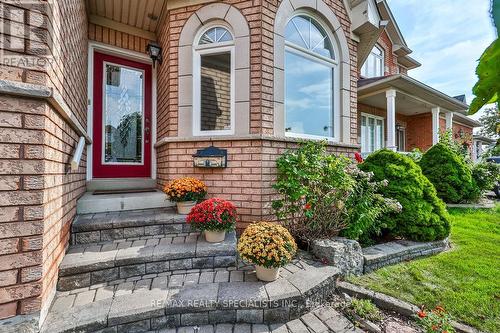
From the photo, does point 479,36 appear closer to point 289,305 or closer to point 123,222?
point 289,305

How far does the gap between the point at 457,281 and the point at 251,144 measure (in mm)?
2857

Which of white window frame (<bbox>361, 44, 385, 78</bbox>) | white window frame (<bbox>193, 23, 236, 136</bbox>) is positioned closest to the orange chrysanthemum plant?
white window frame (<bbox>193, 23, 236, 136</bbox>)

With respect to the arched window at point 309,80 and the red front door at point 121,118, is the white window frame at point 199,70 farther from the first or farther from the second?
the red front door at point 121,118

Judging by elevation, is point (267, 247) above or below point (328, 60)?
below

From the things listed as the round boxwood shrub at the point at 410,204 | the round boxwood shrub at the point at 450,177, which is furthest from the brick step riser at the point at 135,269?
the round boxwood shrub at the point at 450,177

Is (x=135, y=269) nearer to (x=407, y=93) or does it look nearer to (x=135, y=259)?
(x=135, y=259)

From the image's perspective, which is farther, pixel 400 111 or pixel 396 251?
A: pixel 400 111

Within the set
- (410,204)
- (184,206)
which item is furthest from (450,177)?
(184,206)

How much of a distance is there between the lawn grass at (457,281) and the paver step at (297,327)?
2.26ft

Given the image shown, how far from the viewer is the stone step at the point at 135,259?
93.7 inches

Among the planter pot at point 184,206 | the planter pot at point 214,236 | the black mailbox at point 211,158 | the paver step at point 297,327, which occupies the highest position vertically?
the black mailbox at point 211,158

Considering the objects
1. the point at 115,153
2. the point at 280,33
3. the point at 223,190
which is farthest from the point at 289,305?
the point at 115,153

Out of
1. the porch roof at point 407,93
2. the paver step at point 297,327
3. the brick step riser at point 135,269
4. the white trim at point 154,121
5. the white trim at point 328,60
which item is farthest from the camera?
the porch roof at point 407,93

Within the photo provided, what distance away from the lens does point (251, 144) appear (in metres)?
3.46
